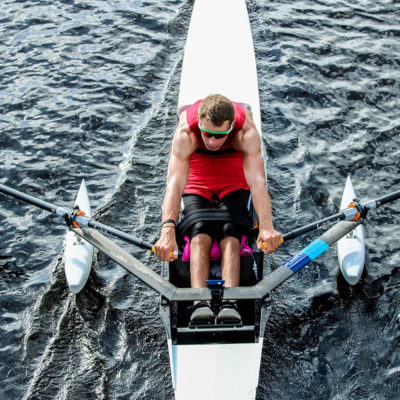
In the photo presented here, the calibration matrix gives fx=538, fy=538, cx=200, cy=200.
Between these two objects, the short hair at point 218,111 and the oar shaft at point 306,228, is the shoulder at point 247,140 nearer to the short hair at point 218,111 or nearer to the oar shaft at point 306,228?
the short hair at point 218,111

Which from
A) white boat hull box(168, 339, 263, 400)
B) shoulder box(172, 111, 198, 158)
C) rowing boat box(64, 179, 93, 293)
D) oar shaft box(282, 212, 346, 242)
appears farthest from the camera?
rowing boat box(64, 179, 93, 293)

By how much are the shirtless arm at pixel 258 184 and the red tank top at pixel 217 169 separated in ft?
0.54

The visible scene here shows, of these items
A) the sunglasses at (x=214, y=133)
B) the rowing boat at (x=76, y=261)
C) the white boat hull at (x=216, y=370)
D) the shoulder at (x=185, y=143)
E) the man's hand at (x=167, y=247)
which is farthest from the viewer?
the rowing boat at (x=76, y=261)

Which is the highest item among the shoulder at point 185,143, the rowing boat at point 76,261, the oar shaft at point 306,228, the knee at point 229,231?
the shoulder at point 185,143

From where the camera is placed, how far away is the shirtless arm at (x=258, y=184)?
17.6 ft

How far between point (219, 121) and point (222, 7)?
5682 millimetres

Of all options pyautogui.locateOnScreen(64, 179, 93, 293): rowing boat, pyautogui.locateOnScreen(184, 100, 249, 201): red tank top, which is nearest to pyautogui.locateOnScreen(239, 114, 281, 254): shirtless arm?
pyautogui.locateOnScreen(184, 100, 249, 201): red tank top

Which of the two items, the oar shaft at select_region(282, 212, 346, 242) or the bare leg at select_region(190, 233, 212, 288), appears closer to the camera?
the bare leg at select_region(190, 233, 212, 288)

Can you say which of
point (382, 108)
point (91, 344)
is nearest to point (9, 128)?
point (91, 344)

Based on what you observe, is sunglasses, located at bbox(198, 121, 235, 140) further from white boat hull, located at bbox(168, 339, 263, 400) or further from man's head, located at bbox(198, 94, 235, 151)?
white boat hull, located at bbox(168, 339, 263, 400)

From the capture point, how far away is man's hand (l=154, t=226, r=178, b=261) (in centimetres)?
518

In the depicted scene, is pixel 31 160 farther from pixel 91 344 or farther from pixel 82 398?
pixel 82 398

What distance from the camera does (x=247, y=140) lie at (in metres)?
5.91

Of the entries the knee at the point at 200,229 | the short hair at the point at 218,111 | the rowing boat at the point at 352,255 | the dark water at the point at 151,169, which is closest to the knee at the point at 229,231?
the knee at the point at 200,229
